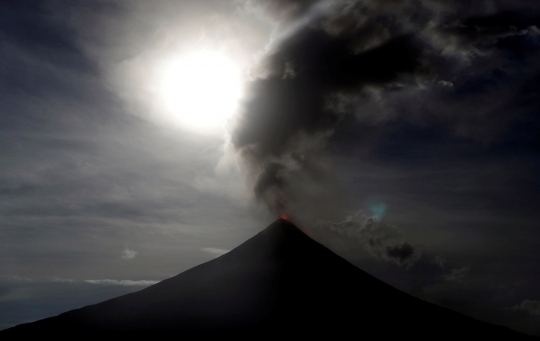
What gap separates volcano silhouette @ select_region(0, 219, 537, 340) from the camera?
2895 centimetres

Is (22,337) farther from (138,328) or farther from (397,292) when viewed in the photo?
(397,292)

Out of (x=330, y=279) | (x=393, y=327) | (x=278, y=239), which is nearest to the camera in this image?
(x=393, y=327)

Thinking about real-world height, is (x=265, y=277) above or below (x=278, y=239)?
below

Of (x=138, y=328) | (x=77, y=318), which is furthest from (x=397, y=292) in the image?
(x=77, y=318)

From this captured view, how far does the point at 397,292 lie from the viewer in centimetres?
3750

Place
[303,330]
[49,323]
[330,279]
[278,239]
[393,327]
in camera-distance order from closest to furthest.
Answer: [303,330] < [393,327] < [49,323] < [330,279] < [278,239]

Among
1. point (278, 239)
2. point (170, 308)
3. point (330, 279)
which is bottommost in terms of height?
point (170, 308)

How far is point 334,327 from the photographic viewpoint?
94.5 feet

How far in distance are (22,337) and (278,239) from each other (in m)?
21.5

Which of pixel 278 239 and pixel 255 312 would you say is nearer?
pixel 255 312

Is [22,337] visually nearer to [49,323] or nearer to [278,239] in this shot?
[49,323]

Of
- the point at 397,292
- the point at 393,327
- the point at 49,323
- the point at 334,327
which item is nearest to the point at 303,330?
the point at 334,327

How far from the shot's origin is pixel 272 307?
30625 millimetres

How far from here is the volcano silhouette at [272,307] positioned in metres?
29.0
